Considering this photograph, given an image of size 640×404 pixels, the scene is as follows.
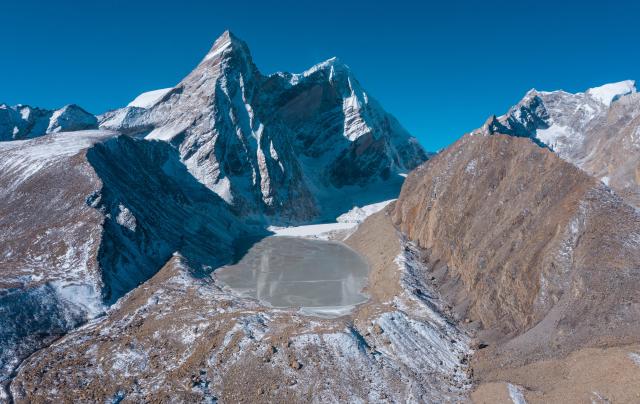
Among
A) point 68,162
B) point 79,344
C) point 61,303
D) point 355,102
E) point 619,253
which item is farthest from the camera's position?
point 355,102

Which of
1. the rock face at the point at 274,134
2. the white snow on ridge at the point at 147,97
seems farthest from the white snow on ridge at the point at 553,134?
the white snow on ridge at the point at 147,97

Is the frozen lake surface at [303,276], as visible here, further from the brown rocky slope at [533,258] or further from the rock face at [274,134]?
the rock face at [274,134]

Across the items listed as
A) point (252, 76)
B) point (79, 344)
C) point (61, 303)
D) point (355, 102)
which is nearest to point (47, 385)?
point (79, 344)

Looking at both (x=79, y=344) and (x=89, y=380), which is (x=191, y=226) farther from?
(x=89, y=380)

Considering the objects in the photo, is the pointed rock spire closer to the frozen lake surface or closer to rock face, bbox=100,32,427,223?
rock face, bbox=100,32,427,223

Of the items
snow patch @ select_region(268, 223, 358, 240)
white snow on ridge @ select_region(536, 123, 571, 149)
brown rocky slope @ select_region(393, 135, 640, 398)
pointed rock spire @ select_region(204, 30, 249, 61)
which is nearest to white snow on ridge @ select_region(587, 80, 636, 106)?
white snow on ridge @ select_region(536, 123, 571, 149)

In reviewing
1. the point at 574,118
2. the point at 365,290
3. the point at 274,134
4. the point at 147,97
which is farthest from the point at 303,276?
the point at 574,118

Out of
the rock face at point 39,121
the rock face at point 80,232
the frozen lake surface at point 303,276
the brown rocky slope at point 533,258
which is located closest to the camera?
the brown rocky slope at point 533,258
